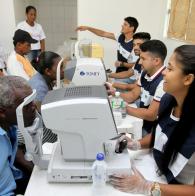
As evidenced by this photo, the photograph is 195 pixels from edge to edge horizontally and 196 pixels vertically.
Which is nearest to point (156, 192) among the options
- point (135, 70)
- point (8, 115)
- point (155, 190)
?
point (155, 190)

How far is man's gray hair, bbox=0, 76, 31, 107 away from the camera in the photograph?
41.9 inches

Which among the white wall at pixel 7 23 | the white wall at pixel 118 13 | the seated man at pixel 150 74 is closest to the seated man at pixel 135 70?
the seated man at pixel 150 74

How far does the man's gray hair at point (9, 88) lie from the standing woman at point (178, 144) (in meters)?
0.56

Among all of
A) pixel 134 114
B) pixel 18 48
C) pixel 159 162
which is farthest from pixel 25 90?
pixel 18 48

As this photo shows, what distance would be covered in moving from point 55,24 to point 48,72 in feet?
11.9

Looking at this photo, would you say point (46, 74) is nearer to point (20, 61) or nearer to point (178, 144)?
point (20, 61)

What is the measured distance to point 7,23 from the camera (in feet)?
14.2

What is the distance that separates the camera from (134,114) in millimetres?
1831

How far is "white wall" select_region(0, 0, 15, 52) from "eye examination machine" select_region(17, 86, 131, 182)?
3.62 meters

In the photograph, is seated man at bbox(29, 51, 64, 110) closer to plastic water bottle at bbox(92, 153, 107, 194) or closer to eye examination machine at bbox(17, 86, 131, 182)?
eye examination machine at bbox(17, 86, 131, 182)

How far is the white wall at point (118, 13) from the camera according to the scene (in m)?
4.21

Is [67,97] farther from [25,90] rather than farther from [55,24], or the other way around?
[55,24]

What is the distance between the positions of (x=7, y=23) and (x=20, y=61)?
196cm

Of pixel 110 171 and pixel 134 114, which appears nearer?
pixel 110 171
